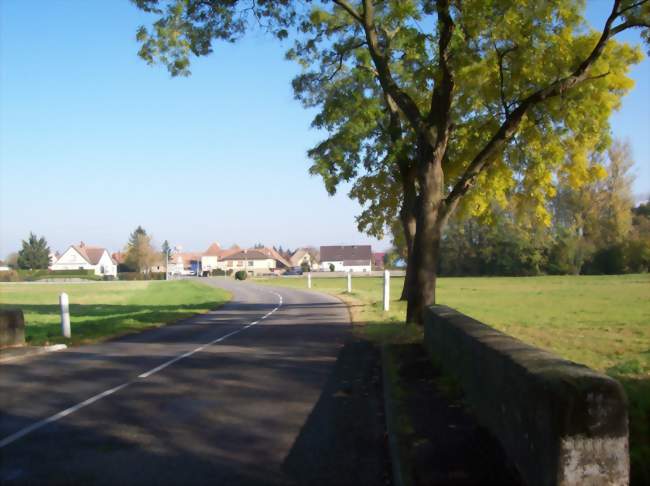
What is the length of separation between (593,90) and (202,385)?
13.4m

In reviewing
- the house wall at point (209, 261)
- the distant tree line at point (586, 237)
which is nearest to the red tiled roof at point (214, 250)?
the house wall at point (209, 261)

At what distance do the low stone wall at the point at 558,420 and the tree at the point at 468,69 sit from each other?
389 inches

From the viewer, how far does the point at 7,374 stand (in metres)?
10.6

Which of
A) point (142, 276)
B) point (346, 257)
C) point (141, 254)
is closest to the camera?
point (142, 276)

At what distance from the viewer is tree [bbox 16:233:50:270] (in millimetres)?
138000

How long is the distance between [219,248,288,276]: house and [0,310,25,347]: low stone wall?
147628mm

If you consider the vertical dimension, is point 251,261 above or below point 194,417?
above

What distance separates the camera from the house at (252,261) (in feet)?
545

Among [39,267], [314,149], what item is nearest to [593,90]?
[314,149]

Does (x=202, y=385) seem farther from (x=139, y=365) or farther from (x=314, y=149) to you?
(x=314, y=149)

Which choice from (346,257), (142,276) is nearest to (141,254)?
(142,276)

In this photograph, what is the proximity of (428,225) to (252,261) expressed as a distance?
15304 cm

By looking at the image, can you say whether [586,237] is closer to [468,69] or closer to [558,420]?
[468,69]

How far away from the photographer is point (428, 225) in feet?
50.4
